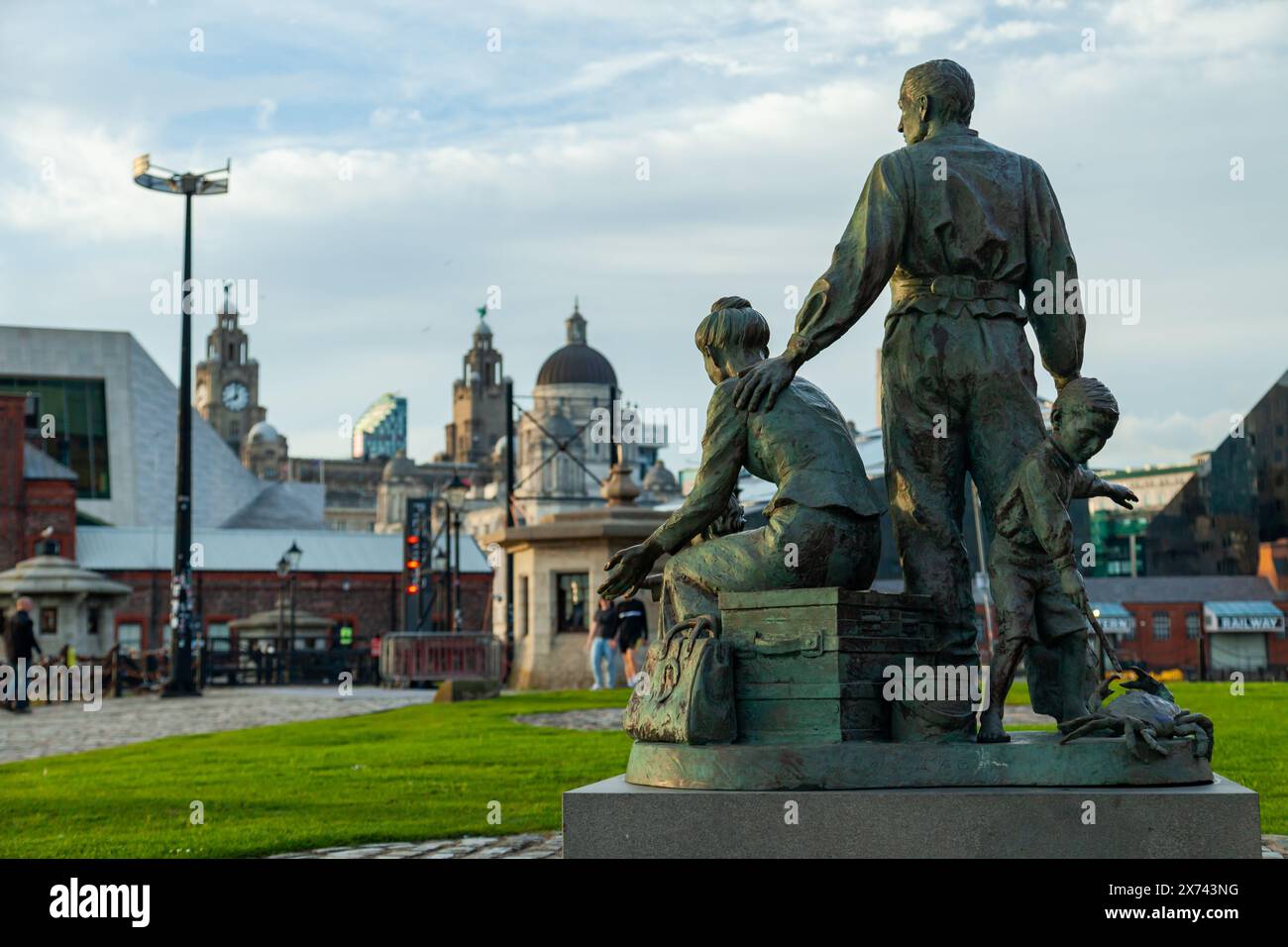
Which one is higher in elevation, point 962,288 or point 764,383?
point 962,288

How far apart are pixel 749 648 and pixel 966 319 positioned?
159cm

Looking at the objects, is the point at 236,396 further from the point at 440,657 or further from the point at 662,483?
the point at 440,657

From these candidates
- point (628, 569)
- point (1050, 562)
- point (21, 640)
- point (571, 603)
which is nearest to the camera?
point (1050, 562)

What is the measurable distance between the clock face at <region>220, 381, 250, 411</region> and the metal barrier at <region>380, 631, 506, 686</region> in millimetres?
157729

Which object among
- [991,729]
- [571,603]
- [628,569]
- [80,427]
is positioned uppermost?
[80,427]

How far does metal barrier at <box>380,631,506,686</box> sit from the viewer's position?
29388 millimetres

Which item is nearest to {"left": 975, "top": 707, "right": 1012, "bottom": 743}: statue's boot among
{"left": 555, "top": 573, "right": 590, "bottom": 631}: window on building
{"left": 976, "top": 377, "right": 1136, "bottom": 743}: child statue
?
{"left": 976, "top": 377, "right": 1136, "bottom": 743}: child statue

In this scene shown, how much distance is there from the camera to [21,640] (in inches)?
928

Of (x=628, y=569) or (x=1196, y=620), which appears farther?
(x=1196, y=620)

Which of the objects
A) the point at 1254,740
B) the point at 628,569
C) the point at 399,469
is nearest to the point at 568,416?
the point at 399,469

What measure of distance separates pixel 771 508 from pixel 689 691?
0.86 metres

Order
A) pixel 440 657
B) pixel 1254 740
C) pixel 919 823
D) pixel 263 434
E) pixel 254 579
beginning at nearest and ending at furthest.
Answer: pixel 919 823
pixel 1254 740
pixel 440 657
pixel 254 579
pixel 263 434

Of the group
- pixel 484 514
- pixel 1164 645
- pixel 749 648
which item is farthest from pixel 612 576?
pixel 484 514
